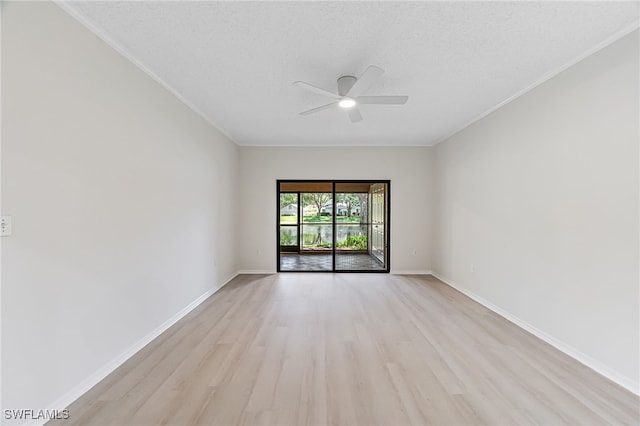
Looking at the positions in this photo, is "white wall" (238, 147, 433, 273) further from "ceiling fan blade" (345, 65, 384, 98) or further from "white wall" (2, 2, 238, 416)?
"ceiling fan blade" (345, 65, 384, 98)

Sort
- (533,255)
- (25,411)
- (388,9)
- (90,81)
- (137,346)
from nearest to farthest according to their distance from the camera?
1. (25,411)
2. (388,9)
3. (90,81)
4. (137,346)
5. (533,255)

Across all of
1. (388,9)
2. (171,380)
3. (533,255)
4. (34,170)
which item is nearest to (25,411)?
(171,380)

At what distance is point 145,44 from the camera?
2.23 meters

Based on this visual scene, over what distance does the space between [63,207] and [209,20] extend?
1.56 meters

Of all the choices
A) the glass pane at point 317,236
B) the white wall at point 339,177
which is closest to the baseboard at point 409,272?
→ the white wall at point 339,177

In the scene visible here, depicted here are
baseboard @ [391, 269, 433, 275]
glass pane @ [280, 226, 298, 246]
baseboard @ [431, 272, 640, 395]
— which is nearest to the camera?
baseboard @ [431, 272, 640, 395]

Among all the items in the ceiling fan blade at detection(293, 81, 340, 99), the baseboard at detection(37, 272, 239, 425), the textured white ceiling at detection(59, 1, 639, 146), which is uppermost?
the textured white ceiling at detection(59, 1, 639, 146)

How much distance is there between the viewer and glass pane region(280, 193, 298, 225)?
5.93 meters

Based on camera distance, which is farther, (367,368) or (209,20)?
(367,368)

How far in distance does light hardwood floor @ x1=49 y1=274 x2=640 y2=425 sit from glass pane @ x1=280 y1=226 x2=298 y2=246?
267 cm

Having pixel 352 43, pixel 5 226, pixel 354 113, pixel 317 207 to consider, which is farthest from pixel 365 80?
pixel 317 207

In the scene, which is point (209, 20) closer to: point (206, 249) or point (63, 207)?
point (63, 207)

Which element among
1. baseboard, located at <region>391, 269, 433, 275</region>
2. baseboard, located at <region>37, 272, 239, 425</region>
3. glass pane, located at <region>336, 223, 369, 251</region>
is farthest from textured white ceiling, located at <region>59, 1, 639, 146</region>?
baseboard, located at <region>391, 269, 433, 275</region>

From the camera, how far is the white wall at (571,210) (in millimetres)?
2064
